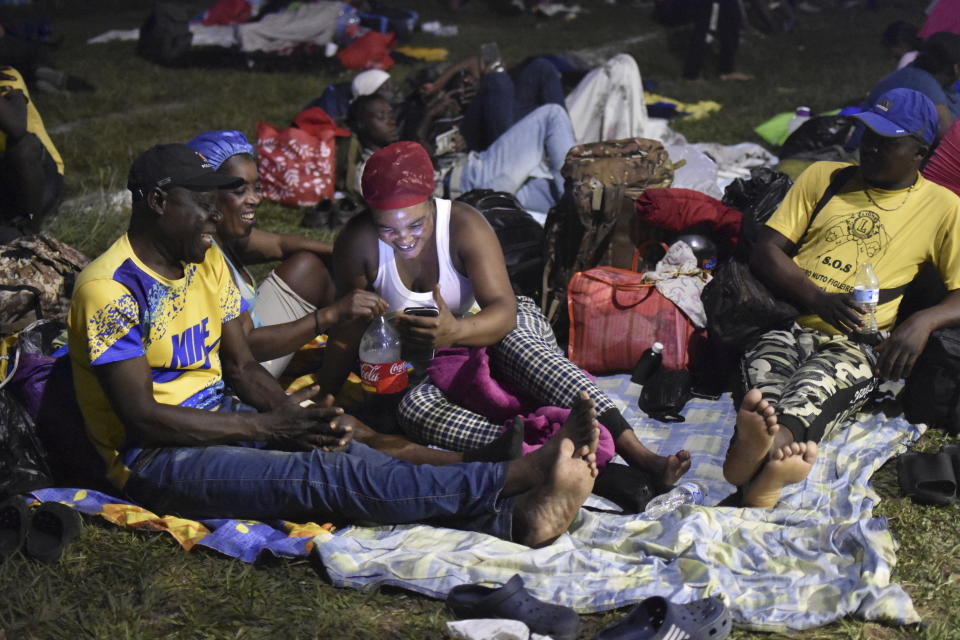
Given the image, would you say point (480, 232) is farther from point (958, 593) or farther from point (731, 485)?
point (958, 593)

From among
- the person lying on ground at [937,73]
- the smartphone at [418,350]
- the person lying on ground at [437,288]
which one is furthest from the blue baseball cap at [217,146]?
the person lying on ground at [937,73]

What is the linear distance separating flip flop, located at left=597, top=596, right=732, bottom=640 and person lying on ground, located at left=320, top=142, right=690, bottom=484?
100 centimetres

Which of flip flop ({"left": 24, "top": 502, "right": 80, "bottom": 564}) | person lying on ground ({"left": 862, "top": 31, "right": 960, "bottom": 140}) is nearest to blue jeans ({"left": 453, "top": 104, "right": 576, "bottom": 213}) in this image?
person lying on ground ({"left": 862, "top": 31, "right": 960, "bottom": 140})

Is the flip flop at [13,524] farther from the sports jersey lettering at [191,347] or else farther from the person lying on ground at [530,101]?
the person lying on ground at [530,101]

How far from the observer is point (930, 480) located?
393 centimetres

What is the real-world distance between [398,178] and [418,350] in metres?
0.84

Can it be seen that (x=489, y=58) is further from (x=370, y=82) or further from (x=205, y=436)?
(x=205, y=436)

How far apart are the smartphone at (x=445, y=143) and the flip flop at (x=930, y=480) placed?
4691 mm

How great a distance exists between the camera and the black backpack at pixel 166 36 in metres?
13.1

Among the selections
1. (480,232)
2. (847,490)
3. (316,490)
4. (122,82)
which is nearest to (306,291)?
(480,232)

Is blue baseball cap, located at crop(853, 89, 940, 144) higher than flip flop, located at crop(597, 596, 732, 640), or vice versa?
blue baseball cap, located at crop(853, 89, 940, 144)

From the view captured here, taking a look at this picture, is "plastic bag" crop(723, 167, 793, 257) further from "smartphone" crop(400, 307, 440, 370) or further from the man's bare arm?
"smartphone" crop(400, 307, 440, 370)

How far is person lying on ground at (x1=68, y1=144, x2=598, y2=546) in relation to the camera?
11.1 ft

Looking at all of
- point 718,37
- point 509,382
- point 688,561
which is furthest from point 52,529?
point 718,37
